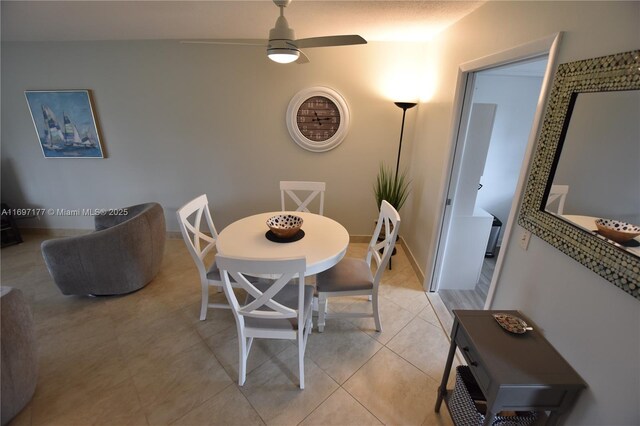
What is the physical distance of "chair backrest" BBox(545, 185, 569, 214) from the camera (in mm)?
1240

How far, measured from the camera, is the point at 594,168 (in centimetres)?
109

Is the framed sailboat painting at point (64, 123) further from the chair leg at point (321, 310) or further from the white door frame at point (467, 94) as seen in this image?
the white door frame at point (467, 94)

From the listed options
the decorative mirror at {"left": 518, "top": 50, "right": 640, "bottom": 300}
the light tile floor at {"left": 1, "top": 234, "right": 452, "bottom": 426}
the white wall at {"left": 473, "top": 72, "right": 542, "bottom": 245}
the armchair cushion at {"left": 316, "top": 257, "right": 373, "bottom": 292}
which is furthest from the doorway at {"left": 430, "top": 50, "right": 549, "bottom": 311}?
the armchair cushion at {"left": 316, "top": 257, "right": 373, "bottom": 292}

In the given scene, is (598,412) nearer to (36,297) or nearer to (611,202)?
(611,202)

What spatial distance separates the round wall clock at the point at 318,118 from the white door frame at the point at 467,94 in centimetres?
133

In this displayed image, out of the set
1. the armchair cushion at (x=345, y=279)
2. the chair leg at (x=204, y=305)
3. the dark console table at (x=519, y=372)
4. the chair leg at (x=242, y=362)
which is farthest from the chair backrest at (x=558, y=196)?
the chair leg at (x=204, y=305)

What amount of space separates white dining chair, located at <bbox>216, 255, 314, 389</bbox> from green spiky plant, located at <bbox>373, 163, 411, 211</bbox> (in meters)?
1.67

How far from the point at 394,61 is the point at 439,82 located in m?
0.72

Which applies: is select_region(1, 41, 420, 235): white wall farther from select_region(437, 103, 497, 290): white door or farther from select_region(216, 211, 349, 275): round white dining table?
select_region(216, 211, 349, 275): round white dining table

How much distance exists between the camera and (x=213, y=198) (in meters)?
3.62

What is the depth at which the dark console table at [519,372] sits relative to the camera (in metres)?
1.08

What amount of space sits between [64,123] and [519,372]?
5.02m

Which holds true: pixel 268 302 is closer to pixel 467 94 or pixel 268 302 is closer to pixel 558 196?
pixel 558 196

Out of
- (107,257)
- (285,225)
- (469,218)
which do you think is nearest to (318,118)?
(285,225)
